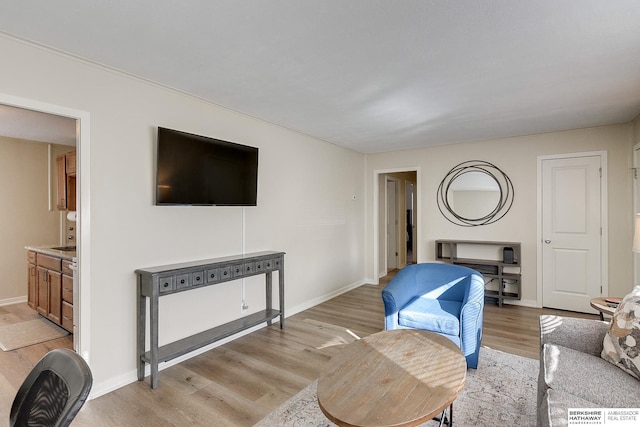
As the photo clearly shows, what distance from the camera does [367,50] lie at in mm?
2234

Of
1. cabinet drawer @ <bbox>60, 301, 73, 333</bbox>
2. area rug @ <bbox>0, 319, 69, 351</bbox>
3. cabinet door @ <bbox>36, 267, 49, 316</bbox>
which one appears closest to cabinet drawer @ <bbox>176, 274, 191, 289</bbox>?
cabinet drawer @ <bbox>60, 301, 73, 333</bbox>

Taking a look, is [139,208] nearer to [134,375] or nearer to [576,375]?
[134,375]

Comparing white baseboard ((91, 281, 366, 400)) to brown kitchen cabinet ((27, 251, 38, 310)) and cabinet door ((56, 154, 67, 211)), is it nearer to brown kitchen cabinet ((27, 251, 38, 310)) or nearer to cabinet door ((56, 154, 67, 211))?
brown kitchen cabinet ((27, 251, 38, 310))

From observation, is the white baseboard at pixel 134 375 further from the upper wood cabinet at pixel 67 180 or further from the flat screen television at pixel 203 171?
the upper wood cabinet at pixel 67 180

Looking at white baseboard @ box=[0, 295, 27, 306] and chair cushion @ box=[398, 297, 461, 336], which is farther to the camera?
white baseboard @ box=[0, 295, 27, 306]

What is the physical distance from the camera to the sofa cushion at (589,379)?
5.08 ft

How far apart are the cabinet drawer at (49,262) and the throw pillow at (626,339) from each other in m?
4.72

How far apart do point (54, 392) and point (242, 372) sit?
199cm

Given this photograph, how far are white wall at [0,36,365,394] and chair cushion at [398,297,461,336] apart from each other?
5.67 ft

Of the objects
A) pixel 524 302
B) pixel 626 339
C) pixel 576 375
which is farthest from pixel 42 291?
pixel 524 302

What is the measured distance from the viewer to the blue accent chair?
2678mm

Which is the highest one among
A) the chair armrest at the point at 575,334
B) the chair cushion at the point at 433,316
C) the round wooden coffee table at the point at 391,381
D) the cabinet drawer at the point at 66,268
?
the cabinet drawer at the point at 66,268

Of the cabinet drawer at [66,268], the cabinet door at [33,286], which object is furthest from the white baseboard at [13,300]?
the cabinet drawer at [66,268]

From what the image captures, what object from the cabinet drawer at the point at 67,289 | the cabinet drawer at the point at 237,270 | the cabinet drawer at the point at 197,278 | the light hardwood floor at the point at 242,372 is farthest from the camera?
the cabinet drawer at the point at 67,289
